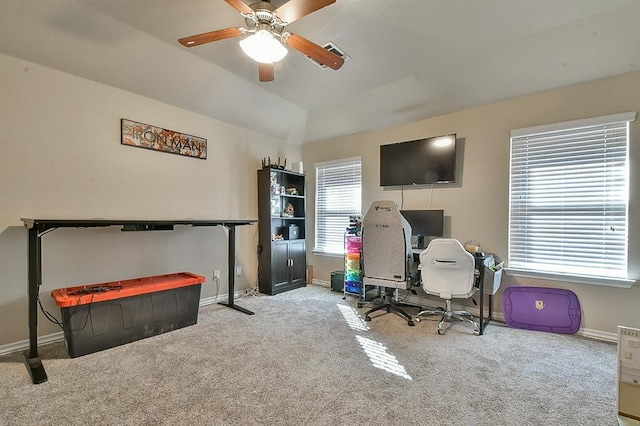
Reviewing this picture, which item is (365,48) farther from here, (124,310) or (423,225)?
(124,310)

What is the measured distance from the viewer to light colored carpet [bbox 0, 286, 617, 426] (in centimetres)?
170

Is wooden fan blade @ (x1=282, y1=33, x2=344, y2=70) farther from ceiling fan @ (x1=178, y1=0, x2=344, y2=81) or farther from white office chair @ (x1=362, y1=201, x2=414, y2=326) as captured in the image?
white office chair @ (x1=362, y1=201, x2=414, y2=326)

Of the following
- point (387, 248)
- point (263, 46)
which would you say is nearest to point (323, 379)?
point (387, 248)

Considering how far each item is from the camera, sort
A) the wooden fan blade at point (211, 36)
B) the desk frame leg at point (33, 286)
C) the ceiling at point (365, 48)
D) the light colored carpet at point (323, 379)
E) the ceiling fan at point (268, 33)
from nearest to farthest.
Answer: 1. the light colored carpet at point (323, 379)
2. the ceiling fan at point (268, 33)
3. the wooden fan blade at point (211, 36)
4. the desk frame leg at point (33, 286)
5. the ceiling at point (365, 48)

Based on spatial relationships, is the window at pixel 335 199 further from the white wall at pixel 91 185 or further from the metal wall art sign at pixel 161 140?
the metal wall art sign at pixel 161 140

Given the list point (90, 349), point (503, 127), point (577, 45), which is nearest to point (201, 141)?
point (90, 349)

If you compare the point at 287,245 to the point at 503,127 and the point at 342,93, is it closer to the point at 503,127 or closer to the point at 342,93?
the point at 342,93

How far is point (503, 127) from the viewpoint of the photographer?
3.37 meters

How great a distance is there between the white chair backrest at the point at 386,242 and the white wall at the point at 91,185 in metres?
2.08

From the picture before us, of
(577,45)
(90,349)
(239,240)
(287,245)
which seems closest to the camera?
(90,349)

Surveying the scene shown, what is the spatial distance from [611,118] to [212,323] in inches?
176

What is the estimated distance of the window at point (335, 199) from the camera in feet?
15.4

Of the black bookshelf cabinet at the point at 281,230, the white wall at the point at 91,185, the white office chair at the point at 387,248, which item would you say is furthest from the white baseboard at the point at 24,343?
the white office chair at the point at 387,248

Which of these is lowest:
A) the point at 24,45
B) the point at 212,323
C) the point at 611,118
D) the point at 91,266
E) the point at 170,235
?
the point at 212,323
